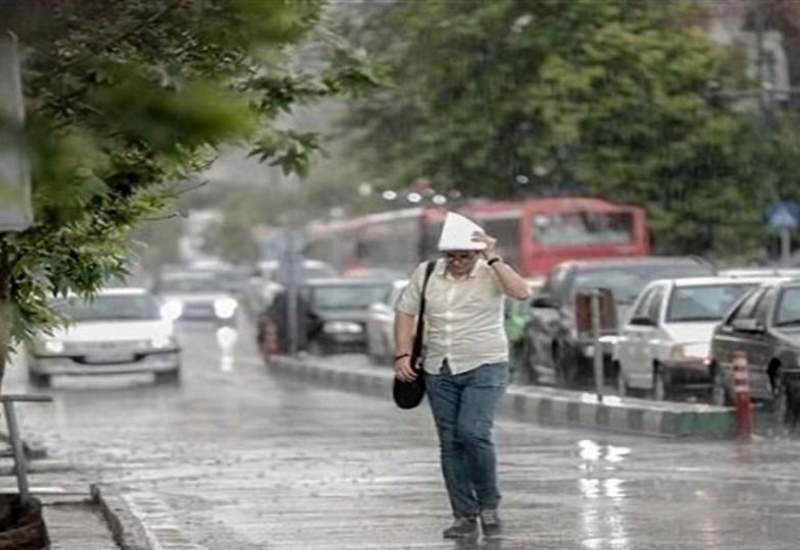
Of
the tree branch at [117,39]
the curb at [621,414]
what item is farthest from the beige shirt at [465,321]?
the curb at [621,414]

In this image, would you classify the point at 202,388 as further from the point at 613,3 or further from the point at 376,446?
the point at 376,446

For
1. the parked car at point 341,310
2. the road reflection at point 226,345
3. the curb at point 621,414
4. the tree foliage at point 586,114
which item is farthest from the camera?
the parked car at point 341,310

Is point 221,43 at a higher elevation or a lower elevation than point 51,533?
higher

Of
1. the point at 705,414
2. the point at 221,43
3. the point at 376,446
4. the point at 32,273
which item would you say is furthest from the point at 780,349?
the point at 221,43

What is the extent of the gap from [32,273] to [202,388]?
23.6 m

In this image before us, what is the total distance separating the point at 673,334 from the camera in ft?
84.2

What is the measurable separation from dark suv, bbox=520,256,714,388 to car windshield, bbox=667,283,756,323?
296 centimetres

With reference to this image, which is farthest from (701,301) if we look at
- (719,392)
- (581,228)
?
(581,228)

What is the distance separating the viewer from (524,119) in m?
44.6

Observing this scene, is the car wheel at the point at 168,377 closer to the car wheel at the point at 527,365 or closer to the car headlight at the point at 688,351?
the car wheel at the point at 527,365

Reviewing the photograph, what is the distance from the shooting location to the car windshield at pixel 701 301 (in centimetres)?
2634

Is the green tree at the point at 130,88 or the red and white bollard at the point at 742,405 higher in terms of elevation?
the green tree at the point at 130,88

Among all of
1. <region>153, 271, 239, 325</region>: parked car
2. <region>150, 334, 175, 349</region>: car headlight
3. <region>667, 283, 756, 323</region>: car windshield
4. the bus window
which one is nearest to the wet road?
<region>667, 283, 756, 323</region>: car windshield

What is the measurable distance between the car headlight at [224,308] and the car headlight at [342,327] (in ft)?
67.2
